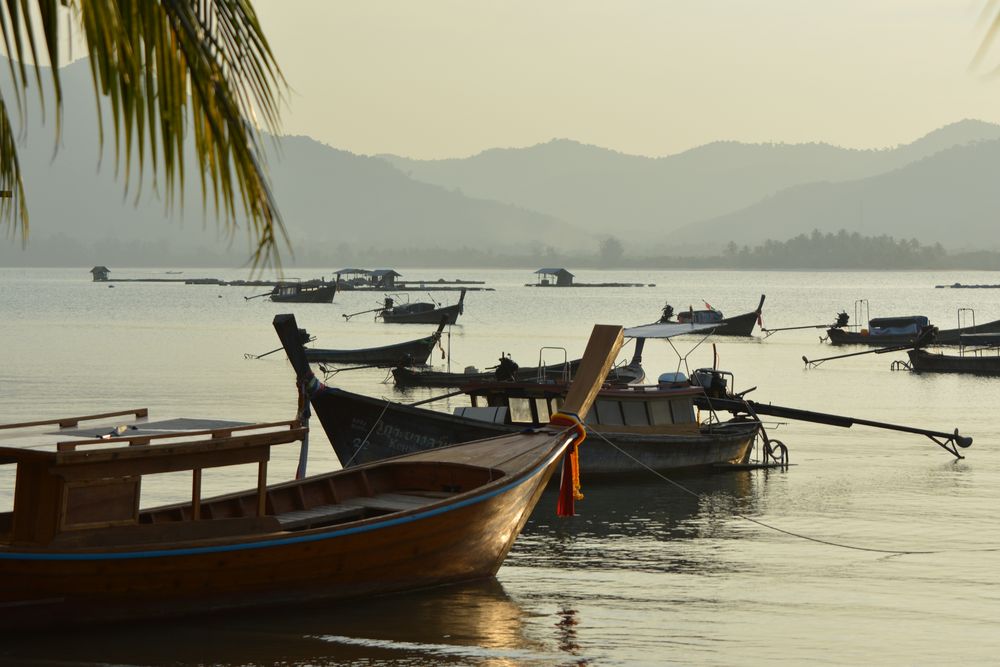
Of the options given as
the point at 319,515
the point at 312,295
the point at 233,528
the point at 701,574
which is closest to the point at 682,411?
the point at 701,574

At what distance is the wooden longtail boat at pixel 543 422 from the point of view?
23.0 m

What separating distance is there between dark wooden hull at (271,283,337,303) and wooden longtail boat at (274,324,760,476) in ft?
386

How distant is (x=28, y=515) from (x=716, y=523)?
13.6 m

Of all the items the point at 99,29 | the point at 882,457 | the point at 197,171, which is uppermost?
the point at 99,29

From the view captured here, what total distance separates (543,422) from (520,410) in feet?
1.75

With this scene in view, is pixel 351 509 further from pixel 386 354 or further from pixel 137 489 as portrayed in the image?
→ pixel 386 354

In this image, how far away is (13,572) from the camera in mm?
11797

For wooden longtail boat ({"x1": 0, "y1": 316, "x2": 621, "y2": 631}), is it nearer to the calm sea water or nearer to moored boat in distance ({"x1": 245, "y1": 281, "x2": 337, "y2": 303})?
the calm sea water

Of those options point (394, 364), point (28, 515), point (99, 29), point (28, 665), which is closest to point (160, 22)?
point (99, 29)

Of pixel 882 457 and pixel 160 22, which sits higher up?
pixel 160 22

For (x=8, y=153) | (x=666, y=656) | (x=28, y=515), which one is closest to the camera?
(x=8, y=153)

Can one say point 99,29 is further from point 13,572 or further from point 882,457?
point 882,457

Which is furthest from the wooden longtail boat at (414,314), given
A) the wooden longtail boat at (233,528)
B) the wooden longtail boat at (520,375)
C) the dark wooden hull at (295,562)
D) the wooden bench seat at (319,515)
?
the wooden bench seat at (319,515)

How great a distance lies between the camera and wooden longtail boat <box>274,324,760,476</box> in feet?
75.5
